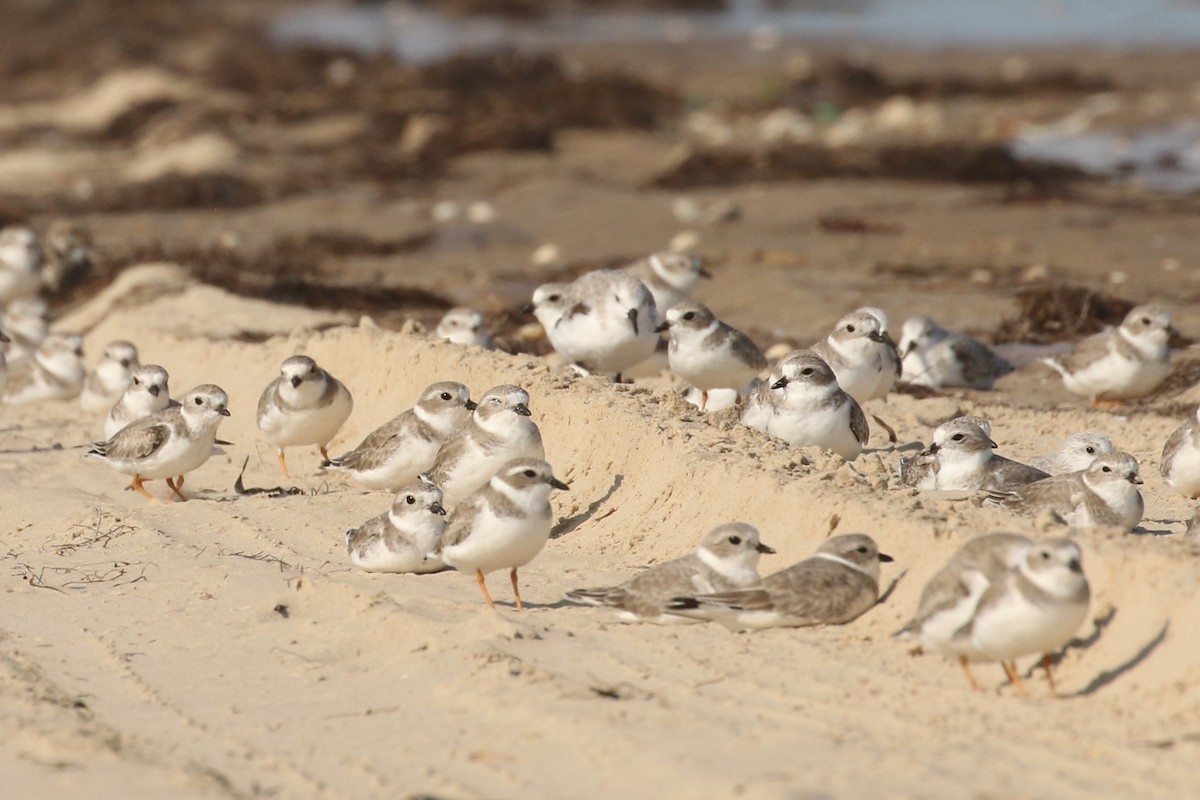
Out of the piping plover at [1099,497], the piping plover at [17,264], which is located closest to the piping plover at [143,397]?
the piping plover at [1099,497]

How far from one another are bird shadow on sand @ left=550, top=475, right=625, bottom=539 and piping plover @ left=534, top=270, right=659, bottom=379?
2.19m

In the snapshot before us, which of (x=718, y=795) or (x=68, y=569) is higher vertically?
(x=718, y=795)

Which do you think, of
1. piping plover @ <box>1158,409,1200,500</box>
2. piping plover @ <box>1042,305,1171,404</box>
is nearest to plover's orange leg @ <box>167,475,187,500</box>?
piping plover @ <box>1158,409,1200,500</box>

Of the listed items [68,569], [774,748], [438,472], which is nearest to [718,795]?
[774,748]

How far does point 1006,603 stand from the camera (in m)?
6.20

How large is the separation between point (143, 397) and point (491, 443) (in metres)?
3.55

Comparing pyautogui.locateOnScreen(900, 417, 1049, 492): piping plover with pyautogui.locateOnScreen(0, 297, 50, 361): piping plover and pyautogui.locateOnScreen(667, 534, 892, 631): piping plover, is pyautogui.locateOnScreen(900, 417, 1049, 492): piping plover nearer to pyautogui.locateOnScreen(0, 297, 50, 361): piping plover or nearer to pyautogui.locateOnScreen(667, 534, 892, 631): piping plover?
pyautogui.locateOnScreen(667, 534, 892, 631): piping plover

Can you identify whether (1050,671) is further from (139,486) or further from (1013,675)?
(139,486)

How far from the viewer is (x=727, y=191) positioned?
23391 mm

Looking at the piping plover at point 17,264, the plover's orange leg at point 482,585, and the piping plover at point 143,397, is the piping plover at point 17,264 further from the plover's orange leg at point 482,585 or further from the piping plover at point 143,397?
the plover's orange leg at point 482,585

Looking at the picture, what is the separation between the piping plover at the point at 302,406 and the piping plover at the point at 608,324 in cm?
161

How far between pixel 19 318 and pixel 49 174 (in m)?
13.1

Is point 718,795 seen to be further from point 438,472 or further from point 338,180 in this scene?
point 338,180

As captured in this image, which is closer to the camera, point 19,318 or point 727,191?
point 19,318
